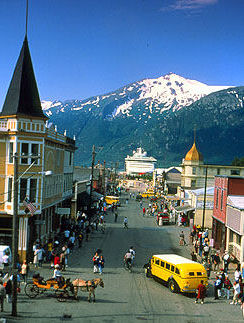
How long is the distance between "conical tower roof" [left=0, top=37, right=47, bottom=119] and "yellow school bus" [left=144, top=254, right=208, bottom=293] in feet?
42.8

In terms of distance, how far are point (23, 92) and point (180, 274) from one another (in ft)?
54.4

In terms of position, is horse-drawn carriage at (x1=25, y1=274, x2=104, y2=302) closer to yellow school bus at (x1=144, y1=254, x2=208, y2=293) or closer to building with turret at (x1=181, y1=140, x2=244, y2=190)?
yellow school bus at (x1=144, y1=254, x2=208, y2=293)

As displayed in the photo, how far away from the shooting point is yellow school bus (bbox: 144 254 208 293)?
70.0 ft

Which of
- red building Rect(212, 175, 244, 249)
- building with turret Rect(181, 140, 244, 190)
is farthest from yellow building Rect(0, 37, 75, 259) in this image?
building with turret Rect(181, 140, 244, 190)

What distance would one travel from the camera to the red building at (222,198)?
114 feet

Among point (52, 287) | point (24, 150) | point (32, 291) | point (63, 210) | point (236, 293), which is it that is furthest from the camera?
point (63, 210)

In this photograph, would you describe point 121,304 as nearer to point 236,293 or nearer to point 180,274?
point 180,274

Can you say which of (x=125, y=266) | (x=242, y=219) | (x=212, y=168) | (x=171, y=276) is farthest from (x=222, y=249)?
(x=212, y=168)

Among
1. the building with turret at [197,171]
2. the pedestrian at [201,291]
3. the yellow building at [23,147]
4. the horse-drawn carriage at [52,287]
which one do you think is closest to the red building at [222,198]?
the yellow building at [23,147]

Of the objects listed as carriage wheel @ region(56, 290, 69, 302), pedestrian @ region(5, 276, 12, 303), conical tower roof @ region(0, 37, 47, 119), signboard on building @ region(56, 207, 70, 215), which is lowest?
carriage wheel @ region(56, 290, 69, 302)

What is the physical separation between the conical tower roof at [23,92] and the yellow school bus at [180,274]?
13.0 metres

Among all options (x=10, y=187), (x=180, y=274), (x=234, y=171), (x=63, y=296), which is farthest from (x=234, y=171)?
(x=63, y=296)

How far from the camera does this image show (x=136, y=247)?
3625 cm

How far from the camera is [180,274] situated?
21562mm
